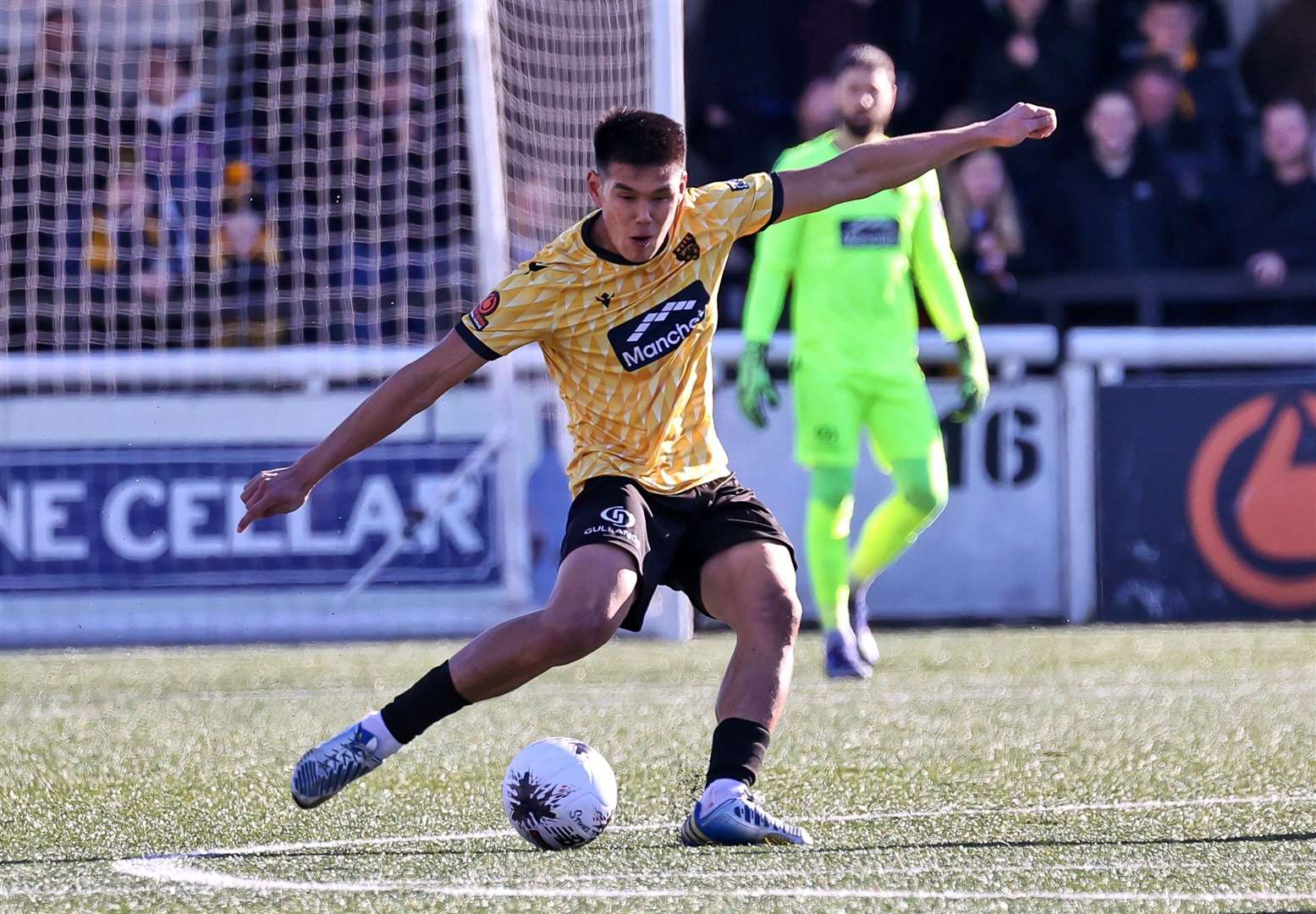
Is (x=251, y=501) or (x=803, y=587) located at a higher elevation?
Result: (x=251, y=501)

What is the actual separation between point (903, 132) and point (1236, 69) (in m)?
2.54

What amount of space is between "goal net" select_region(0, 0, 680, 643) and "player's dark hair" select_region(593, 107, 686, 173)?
15.9ft

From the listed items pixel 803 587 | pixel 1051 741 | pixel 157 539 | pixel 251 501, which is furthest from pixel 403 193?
pixel 251 501

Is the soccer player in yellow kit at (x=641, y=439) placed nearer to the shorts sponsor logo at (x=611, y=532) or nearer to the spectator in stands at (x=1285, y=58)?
the shorts sponsor logo at (x=611, y=532)

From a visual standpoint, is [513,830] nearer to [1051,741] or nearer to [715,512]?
[715,512]

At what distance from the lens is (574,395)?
4.57 m

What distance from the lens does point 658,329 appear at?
448cm

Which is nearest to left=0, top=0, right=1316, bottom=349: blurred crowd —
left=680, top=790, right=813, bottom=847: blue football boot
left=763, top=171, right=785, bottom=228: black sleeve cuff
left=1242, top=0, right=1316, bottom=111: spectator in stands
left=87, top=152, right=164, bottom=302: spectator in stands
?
left=87, top=152, right=164, bottom=302: spectator in stands

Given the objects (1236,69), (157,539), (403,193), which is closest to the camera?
(157,539)

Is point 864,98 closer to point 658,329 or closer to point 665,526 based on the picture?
point 658,329

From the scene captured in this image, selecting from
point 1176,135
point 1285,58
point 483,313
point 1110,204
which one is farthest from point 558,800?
point 1285,58

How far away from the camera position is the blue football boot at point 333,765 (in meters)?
4.31

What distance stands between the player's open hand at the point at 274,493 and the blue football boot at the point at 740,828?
1028 millimetres

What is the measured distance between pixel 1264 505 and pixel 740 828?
6.64 meters
